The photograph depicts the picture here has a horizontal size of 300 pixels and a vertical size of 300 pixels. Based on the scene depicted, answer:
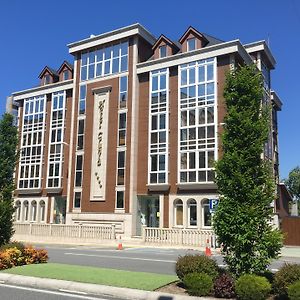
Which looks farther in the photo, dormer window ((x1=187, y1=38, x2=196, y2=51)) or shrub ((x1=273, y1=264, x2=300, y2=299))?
dormer window ((x1=187, y1=38, x2=196, y2=51))

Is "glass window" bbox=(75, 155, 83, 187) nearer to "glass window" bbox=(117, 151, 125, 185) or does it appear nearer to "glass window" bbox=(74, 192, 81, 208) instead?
"glass window" bbox=(74, 192, 81, 208)

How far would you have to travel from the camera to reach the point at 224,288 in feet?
29.1

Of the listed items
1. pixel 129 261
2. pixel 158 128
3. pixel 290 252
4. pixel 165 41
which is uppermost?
pixel 165 41

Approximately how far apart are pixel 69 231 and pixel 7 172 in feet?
49.3

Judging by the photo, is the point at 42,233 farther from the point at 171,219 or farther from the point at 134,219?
the point at 171,219

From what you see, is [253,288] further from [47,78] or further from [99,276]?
[47,78]

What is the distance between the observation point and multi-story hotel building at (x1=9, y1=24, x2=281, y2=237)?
114ft

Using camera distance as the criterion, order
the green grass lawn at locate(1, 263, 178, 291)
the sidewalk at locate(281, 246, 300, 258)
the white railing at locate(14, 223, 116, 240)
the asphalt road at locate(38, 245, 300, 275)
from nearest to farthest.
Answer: the green grass lawn at locate(1, 263, 178, 291)
the asphalt road at locate(38, 245, 300, 275)
the sidewalk at locate(281, 246, 300, 258)
the white railing at locate(14, 223, 116, 240)

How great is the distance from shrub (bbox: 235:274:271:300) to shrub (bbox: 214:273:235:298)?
232mm

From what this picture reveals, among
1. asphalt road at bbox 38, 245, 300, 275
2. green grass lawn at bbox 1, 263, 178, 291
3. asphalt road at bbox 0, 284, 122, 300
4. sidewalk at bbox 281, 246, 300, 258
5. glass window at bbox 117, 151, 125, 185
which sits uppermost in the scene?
glass window at bbox 117, 151, 125, 185

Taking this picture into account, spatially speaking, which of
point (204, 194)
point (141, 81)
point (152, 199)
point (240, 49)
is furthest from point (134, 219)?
point (240, 49)

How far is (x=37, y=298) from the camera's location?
897 centimetres

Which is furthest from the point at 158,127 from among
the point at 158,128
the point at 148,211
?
the point at 148,211

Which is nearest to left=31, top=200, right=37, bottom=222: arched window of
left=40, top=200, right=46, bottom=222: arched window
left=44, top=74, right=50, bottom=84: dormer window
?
left=40, top=200, right=46, bottom=222: arched window
